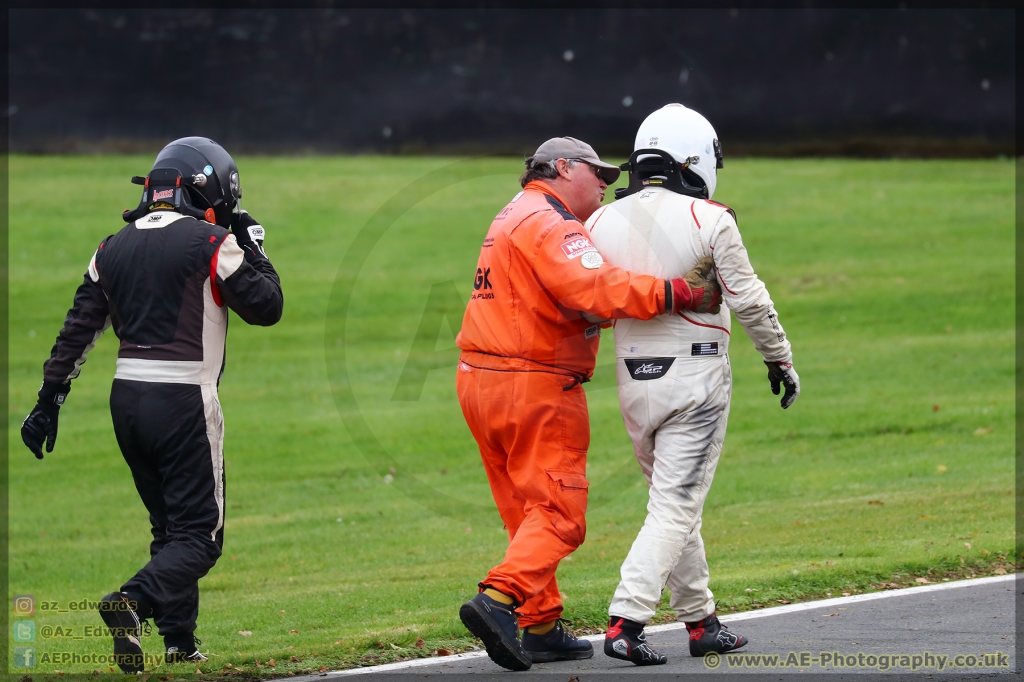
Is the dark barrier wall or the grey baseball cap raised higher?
the dark barrier wall

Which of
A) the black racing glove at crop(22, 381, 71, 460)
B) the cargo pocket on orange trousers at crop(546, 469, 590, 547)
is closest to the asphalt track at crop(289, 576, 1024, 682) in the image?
the cargo pocket on orange trousers at crop(546, 469, 590, 547)

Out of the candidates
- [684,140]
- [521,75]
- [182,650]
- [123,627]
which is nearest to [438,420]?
[182,650]

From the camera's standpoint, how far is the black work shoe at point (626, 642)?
15.5 ft

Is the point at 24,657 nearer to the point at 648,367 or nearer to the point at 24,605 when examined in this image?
the point at 24,605

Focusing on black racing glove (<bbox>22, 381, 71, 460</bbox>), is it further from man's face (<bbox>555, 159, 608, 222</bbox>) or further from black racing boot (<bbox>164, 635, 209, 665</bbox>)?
man's face (<bbox>555, 159, 608, 222</bbox>)

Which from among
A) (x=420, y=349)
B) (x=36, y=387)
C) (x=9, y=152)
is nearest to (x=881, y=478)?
(x=420, y=349)

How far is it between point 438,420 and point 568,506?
8176mm

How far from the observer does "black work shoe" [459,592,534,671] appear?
4.58m

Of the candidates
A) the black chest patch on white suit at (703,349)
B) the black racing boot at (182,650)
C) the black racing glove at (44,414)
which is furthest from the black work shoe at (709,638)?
the black racing glove at (44,414)

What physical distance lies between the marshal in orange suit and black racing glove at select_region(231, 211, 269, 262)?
3.46 ft

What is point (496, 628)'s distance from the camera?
4594mm

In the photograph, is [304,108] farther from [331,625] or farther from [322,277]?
[331,625]

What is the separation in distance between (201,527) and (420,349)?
11.4m

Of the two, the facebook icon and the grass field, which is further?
the grass field
